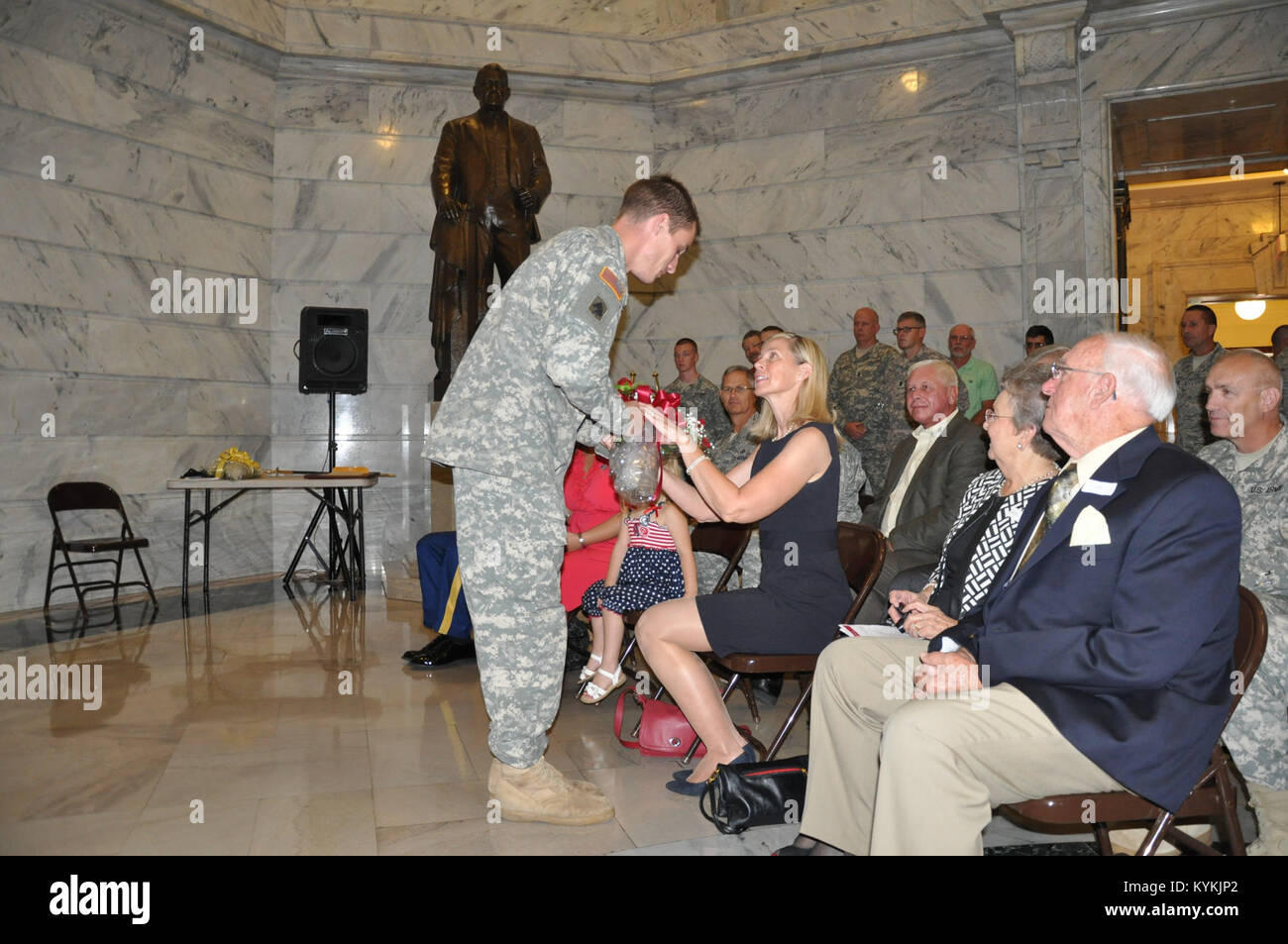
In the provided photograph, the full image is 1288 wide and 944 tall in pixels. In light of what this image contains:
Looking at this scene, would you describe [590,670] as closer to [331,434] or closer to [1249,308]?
[331,434]

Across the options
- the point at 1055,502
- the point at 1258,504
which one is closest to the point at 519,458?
the point at 1055,502

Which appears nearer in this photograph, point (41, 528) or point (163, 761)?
point (163, 761)

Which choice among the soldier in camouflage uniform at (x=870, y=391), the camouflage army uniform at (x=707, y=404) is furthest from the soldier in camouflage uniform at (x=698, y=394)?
the soldier in camouflage uniform at (x=870, y=391)

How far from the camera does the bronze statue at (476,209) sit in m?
7.82

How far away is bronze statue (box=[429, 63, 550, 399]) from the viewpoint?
782 cm

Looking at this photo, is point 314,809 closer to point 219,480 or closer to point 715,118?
point 219,480

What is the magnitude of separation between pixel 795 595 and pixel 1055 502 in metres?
1.06

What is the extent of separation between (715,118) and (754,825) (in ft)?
26.4

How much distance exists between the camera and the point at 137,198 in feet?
26.1

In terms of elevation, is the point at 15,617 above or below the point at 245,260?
below

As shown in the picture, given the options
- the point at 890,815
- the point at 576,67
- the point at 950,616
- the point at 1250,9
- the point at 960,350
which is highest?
the point at 576,67

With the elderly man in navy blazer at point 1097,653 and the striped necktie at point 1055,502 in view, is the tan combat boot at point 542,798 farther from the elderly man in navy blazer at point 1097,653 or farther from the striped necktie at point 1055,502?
the striped necktie at point 1055,502
